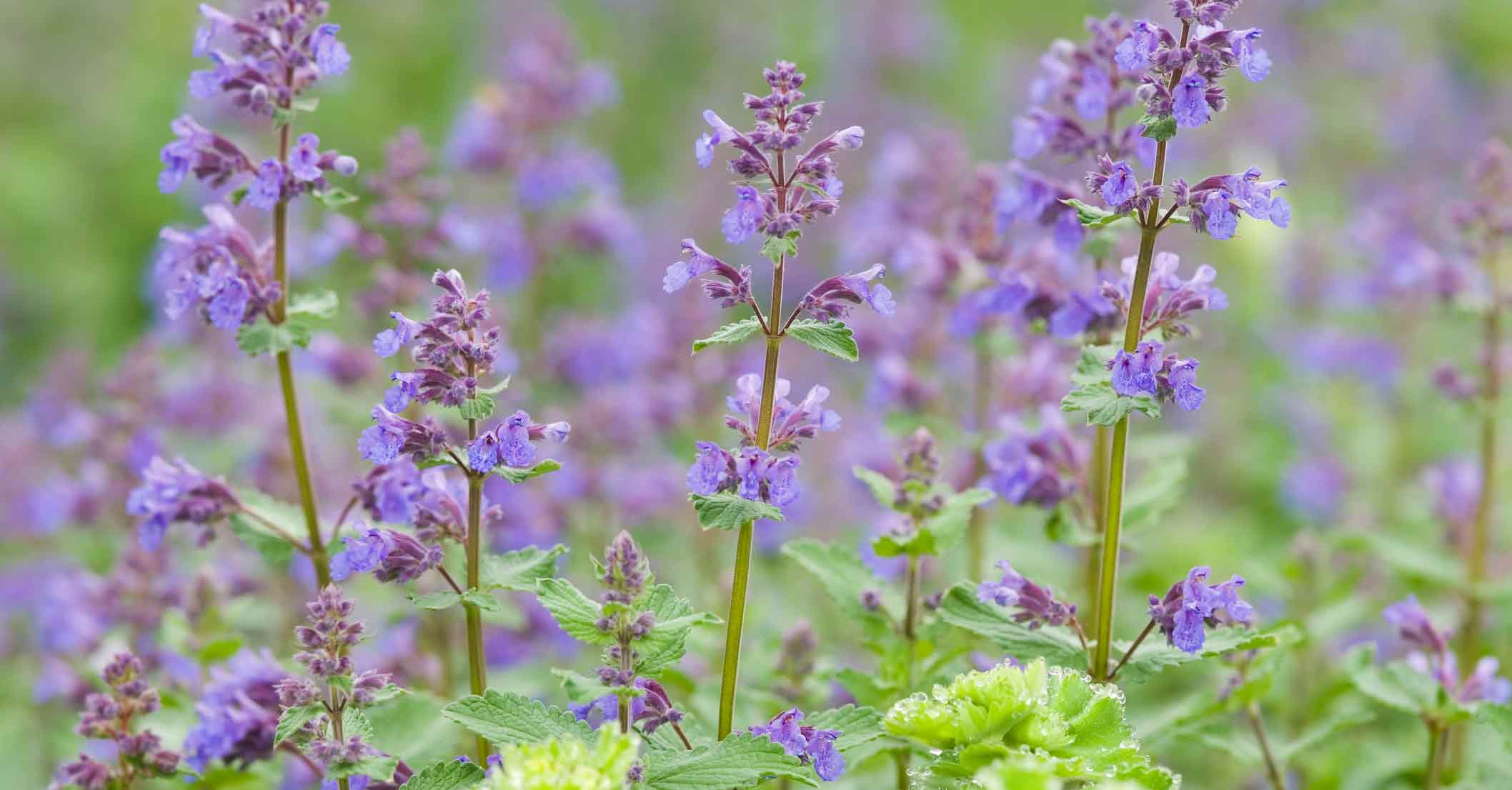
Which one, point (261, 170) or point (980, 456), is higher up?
point (261, 170)

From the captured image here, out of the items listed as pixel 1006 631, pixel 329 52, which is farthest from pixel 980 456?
pixel 329 52

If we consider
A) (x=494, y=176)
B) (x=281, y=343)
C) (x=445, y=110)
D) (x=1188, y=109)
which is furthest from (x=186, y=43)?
(x=1188, y=109)

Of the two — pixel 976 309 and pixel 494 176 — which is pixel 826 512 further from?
pixel 976 309

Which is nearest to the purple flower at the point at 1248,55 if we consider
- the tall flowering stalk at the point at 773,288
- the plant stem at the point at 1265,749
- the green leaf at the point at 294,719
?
the tall flowering stalk at the point at 773,288

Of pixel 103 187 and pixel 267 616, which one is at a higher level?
pixel 103 187

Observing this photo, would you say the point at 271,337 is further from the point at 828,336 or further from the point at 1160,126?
the point at 1160,126

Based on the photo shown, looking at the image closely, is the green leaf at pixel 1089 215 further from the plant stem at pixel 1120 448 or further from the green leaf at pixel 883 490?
the green leaf at pixel 883 490
